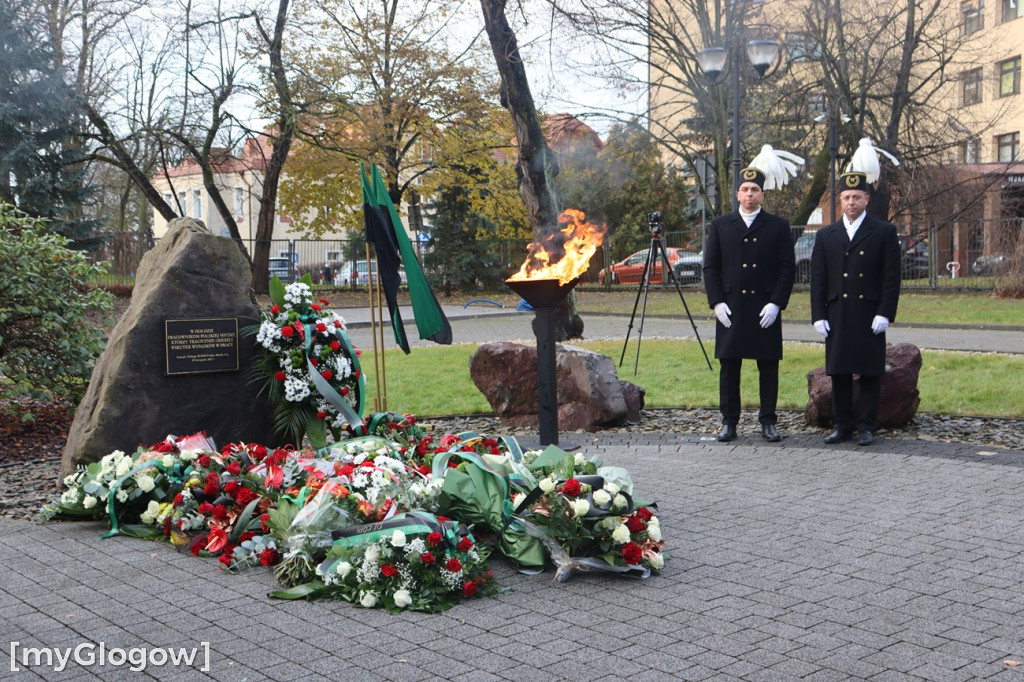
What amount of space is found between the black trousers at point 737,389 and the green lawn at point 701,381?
173 centimetres

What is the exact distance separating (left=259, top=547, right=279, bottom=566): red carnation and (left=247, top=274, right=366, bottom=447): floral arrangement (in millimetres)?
2176

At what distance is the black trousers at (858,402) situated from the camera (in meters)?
8.22

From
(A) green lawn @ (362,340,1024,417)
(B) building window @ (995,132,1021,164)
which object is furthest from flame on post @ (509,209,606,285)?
(B) building window @ (995,132,1021,164)

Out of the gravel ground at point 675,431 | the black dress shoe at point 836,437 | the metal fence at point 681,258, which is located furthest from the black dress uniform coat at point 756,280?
the metal fence at point 681,258

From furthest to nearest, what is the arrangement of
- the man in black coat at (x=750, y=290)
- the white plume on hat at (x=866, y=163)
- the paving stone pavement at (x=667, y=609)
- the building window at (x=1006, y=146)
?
the building window at (x=1006, y=146) → the white plume on hat at (x=866, y=163) → the man in black coat at (x=750, y=290) → the paving stone pavement at (x=667, y=609)

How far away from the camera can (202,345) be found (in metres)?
7.24

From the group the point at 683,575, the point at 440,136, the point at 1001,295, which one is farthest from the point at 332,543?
the point at 440,136

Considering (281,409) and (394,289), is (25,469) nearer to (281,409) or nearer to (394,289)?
(281,409)

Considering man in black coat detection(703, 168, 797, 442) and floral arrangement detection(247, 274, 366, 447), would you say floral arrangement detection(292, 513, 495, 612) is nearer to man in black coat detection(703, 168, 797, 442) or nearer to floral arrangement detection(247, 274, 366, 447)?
floral arrangement detection(247, 274, 366, 447)

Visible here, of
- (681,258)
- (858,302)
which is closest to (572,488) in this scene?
(858,302)

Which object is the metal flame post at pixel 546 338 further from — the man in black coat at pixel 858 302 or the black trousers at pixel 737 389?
the man in black coat at pixel 858 302

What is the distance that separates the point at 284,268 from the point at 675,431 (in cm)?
2880

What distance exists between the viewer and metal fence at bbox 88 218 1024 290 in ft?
86.0

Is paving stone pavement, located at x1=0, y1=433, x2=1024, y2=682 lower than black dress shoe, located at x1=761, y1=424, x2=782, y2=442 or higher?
lower
